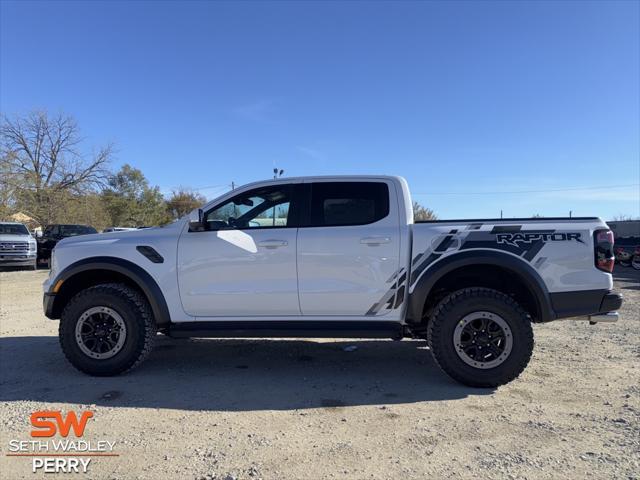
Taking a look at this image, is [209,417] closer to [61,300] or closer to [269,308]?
[269,308]

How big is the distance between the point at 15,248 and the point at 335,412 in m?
17.5

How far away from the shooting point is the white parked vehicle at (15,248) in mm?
16516

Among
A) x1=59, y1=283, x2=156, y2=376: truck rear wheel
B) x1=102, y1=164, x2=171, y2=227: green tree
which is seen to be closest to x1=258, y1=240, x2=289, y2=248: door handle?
x1=59, y1=283, x2=156, y2=376: truck rear wheel

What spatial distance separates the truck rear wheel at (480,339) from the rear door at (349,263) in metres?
0.58

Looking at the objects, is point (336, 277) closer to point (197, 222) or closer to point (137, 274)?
point (197, 222)

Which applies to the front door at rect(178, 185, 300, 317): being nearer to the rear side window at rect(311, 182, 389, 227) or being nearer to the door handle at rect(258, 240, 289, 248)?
the door handle at rect(258, 240, 289, 248)

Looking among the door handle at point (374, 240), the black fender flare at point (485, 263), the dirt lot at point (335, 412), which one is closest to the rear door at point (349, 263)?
the door handle at point (374, 240)

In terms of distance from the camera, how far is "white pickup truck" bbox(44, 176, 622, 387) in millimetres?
4082

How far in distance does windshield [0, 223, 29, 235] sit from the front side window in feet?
54.3

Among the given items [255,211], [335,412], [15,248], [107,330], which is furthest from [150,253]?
[15,248]

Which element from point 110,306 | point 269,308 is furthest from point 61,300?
point 269,308

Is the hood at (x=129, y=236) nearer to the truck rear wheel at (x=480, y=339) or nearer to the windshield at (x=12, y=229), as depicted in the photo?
the truck rear wheel at (x=480, y=339)

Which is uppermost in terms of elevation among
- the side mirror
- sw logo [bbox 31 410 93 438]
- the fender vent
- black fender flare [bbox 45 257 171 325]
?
the side mirror

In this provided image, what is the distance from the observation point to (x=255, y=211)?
4559 millimetres
